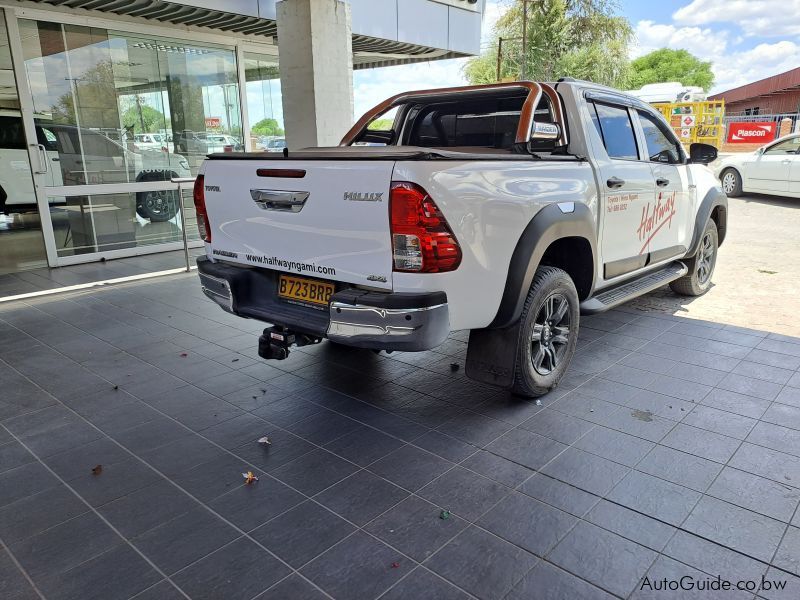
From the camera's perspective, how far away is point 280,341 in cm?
347

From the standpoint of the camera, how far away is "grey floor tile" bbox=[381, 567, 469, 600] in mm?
2191

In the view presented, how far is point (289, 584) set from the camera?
2.26 m

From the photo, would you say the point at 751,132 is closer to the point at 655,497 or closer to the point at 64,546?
the point at 655,497

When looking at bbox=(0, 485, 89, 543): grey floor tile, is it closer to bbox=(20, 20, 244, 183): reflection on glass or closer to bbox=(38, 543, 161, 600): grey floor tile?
bbox=(38, 543, 161, 600): grey floor tile

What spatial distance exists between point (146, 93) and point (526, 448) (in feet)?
25.8

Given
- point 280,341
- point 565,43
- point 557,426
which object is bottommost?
point 557,426

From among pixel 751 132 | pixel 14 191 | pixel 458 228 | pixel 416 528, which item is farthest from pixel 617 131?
pixel 751 132

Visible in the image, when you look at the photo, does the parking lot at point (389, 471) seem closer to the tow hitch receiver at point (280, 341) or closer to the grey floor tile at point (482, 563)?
the grey floor tile at point (482, 563)

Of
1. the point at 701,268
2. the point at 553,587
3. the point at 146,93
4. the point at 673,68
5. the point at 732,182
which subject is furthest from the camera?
the point at 673,68

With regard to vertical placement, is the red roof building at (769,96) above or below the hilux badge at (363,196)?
above

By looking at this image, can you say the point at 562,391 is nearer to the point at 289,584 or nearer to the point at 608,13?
the point at 289,584

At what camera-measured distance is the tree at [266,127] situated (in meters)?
10.2

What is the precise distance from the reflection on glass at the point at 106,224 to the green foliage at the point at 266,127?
180cm

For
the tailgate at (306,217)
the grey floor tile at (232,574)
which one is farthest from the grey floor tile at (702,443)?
the grey floor tile at (232,574)
